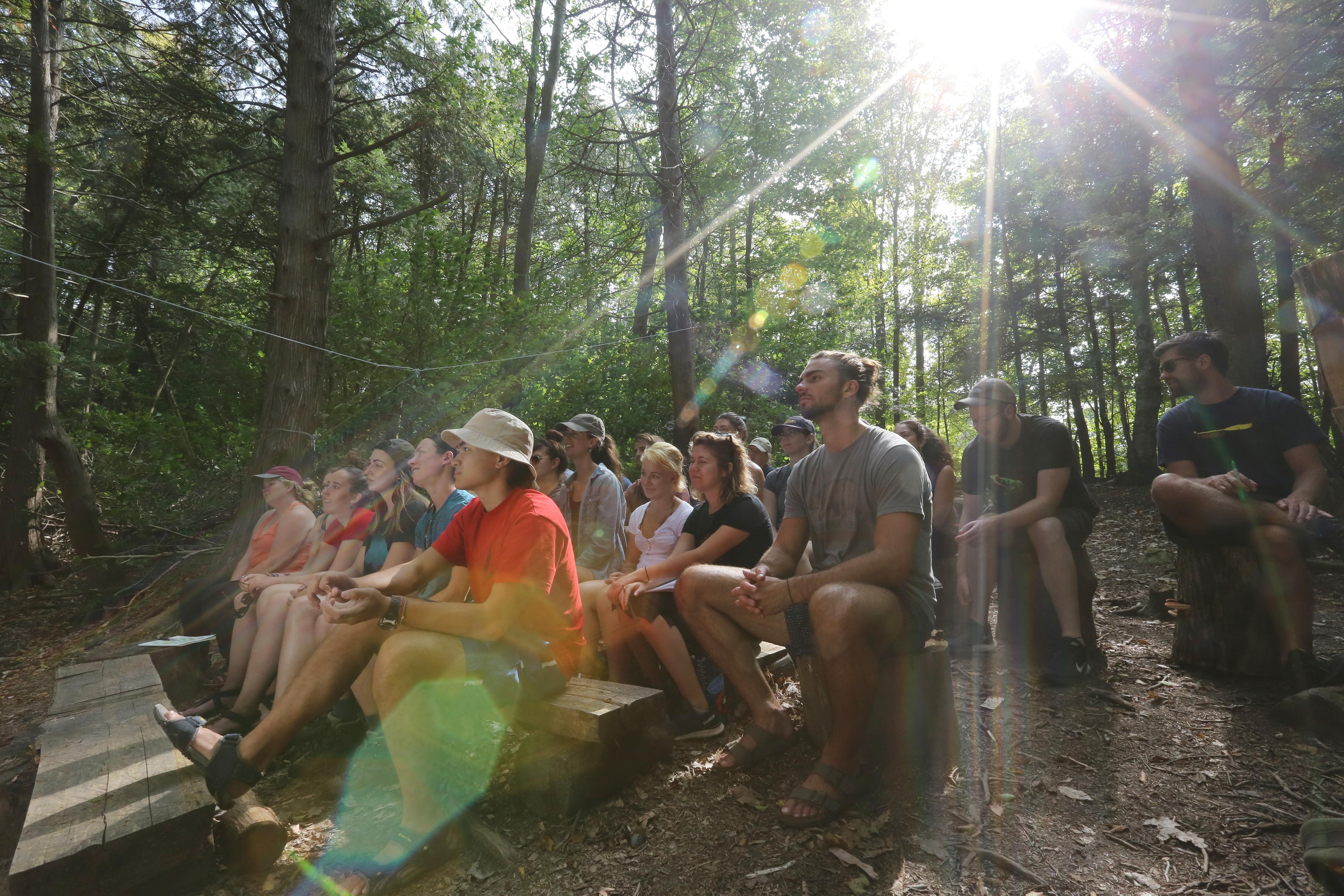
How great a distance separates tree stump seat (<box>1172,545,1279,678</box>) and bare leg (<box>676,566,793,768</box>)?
7.69ft

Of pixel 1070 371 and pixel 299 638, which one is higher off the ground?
pixel 1070 371

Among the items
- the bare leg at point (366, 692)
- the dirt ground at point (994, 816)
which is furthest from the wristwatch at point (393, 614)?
the dirt ground at point (994, 816)

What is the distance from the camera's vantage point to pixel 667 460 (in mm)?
3932

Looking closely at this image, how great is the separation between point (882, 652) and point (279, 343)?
6.56 meters

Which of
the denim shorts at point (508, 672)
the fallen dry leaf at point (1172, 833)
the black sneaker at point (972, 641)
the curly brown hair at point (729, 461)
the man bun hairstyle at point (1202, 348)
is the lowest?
the fallen dry leaf at point (1172, 833)

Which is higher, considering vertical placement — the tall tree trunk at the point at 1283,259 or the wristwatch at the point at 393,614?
the tall tree trunk at the point at 1283,259

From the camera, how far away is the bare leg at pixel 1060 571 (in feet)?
11.7

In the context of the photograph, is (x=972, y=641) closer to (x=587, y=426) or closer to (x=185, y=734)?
(x=587, y=426)

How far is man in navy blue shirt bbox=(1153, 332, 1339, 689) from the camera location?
9.97 ft

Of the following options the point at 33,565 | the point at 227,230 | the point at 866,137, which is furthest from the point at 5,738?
the point at 866,137

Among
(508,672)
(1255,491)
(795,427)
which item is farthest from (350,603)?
(1255,491)

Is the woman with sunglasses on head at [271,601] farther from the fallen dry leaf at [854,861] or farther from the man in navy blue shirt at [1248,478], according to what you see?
the man in navy blue shirt at [1248,478]

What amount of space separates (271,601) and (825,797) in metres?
3.06

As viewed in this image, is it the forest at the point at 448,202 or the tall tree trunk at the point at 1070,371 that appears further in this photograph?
the tall tree trunk at the point at 1070,371
